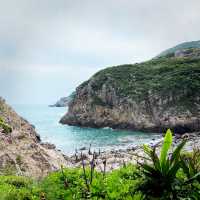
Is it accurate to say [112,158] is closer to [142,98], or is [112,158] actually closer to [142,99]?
[142,99]

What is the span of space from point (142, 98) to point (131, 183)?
2921 inches

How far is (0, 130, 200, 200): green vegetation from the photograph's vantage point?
7883 millimetres

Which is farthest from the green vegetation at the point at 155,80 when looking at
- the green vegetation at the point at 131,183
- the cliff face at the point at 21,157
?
the green vegetation at the point at 131,183

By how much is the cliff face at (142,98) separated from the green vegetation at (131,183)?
61.6 metres

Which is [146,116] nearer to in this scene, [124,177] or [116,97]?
[116,97]

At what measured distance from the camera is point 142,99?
82.7m

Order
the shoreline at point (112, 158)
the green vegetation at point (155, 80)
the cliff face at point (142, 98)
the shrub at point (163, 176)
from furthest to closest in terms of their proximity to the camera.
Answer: the green vegetation at point (155, 80) → the cliff face at point (142, 98) → the shoreline at point (112, 158) → the shrub at point (163, 176)

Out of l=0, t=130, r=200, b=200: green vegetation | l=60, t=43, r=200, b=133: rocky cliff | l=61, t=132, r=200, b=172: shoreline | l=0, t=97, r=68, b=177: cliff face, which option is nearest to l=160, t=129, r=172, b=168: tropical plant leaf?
l=0, t=130, r=200, b=200: green vegetation

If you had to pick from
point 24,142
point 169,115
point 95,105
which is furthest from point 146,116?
point 24,142

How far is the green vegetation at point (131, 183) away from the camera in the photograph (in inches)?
310

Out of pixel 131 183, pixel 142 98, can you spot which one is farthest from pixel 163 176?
pixel 142 98

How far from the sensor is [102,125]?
86938mm

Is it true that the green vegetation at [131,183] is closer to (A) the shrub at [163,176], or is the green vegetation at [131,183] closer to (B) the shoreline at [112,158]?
(A) the shrub at [163,176]

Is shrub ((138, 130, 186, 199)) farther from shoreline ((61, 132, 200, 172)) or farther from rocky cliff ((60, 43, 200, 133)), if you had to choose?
rocky cliff ((60, 43, 200, 133))
